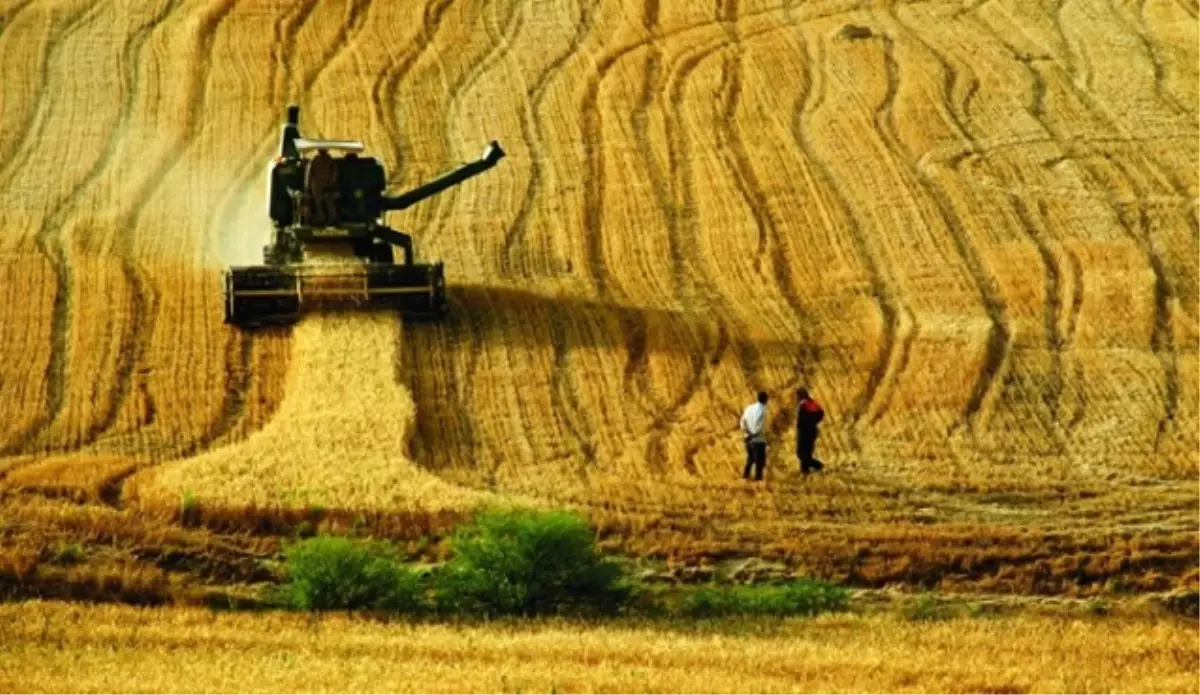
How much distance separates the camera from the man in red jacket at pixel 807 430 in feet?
115

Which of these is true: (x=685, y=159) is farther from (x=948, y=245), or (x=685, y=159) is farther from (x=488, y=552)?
(x=488, y=552)

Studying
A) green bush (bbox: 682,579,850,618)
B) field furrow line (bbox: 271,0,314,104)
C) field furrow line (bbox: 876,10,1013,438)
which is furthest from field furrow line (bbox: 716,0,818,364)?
green bush (bbox: 682,579,850,618)

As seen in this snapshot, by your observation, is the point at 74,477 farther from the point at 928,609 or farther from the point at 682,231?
the point at 682,231

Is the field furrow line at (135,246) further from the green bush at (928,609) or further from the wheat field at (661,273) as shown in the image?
the green bush at (928,609)

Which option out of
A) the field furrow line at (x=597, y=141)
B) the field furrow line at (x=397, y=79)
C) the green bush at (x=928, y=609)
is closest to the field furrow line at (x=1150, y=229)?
the green bush at (x=928, y=609)

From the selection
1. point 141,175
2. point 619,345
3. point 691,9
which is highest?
point 691,9

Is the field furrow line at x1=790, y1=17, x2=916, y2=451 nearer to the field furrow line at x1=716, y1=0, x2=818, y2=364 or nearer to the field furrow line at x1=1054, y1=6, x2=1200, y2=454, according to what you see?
the field furrow line at x1=716, y1=0, x2=818, y2=364

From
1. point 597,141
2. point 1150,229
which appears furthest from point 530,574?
point 597,141

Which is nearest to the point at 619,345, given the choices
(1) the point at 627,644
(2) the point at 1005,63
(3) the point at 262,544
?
(3) the point at 262,544

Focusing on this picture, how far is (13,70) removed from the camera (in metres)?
56.1

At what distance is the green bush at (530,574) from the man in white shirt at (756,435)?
530 centimetres

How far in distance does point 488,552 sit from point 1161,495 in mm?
9168

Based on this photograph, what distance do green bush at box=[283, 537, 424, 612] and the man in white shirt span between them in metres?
6.33

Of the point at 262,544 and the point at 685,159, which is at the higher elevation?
the point at 685,159
